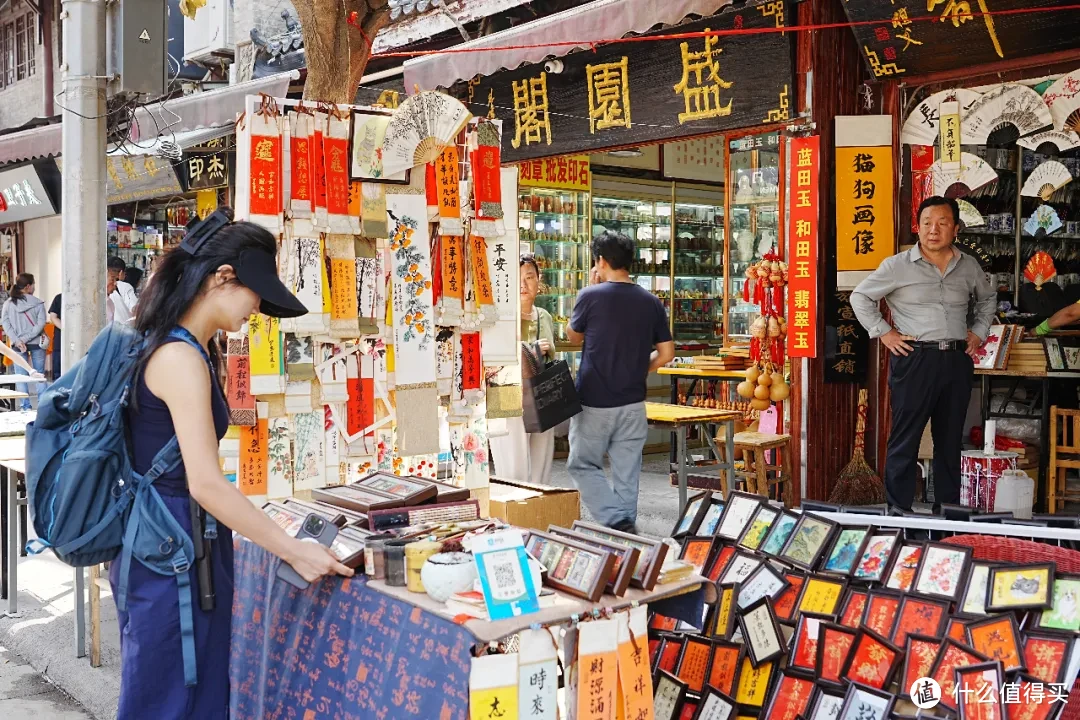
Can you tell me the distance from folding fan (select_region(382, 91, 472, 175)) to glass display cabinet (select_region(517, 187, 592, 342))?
622cm

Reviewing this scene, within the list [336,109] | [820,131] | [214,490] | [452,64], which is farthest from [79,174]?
[820,131]

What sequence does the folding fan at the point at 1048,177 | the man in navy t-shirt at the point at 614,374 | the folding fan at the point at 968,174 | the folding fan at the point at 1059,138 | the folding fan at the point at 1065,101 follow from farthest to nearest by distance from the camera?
the folding fan at the point at 1048,177 → the folding fan at the point at 968,174 → the folding fan at the point at 1059,138 → the folding fan at the point at 1065,101 → the man in navy t-shirt at the point at 614,374

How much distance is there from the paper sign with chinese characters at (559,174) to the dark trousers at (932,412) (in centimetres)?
502

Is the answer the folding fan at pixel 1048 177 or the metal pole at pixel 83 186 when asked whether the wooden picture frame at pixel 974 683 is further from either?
the folding fan at pixel 1048 177

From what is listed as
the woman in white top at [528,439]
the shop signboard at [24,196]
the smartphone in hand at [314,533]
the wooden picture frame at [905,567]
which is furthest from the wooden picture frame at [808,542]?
the shop signboard at [24,196]

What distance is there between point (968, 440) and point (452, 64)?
5.02m

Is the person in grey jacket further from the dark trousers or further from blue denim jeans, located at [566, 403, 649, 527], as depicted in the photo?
the dark trousers

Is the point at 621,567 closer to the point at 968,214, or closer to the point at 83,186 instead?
the point at 83,186

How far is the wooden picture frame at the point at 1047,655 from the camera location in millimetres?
3117

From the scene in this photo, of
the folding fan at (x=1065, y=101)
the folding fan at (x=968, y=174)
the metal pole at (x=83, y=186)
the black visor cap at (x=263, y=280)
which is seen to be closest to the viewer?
the black visor cap at (x=263, y=280)

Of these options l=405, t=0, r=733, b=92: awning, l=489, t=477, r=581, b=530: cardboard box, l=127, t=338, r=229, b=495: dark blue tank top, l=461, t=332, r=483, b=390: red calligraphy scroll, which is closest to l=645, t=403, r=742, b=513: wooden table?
l=489, t=477, r=581, b=530: cardboard box

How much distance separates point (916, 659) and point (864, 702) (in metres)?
0.25

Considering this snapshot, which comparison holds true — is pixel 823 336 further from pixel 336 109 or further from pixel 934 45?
pixel 336 109

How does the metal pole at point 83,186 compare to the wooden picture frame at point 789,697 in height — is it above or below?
above
